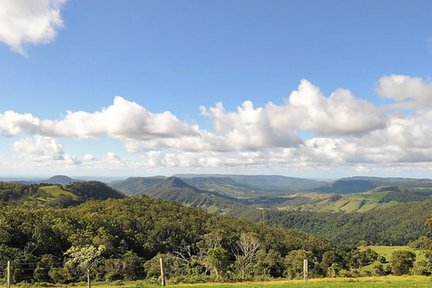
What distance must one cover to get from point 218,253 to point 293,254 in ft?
134

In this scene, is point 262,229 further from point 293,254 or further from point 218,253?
point 218,253

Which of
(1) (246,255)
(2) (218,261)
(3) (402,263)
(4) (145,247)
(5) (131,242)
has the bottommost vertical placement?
(3) (402,263)

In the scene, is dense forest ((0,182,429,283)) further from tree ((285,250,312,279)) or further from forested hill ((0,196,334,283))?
forested hill ((0,196,334,283))

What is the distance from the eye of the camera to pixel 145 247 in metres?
110

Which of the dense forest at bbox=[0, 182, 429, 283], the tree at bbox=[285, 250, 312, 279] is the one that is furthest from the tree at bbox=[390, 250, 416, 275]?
the tree at bbox=[285, 250, 312, 279]

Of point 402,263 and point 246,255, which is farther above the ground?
point 246,255

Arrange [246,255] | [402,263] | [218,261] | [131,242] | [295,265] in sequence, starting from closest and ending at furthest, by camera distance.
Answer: [218,261], [295,265], [246,255], [402,263], [131,242]

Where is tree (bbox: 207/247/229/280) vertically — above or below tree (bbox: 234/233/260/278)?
above

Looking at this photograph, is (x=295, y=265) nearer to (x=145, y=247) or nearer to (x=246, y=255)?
(x=246, y=255)

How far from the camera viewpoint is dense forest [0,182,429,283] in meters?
71.9

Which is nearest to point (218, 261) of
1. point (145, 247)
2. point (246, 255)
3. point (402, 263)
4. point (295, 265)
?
point (246, 255)

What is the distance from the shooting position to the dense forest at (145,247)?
71.9 metres

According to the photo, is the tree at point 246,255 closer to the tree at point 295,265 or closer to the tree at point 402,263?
the tree at point 295,265

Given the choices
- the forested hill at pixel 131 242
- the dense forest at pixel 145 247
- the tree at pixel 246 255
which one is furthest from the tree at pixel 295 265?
the tree at pixel 246 255
